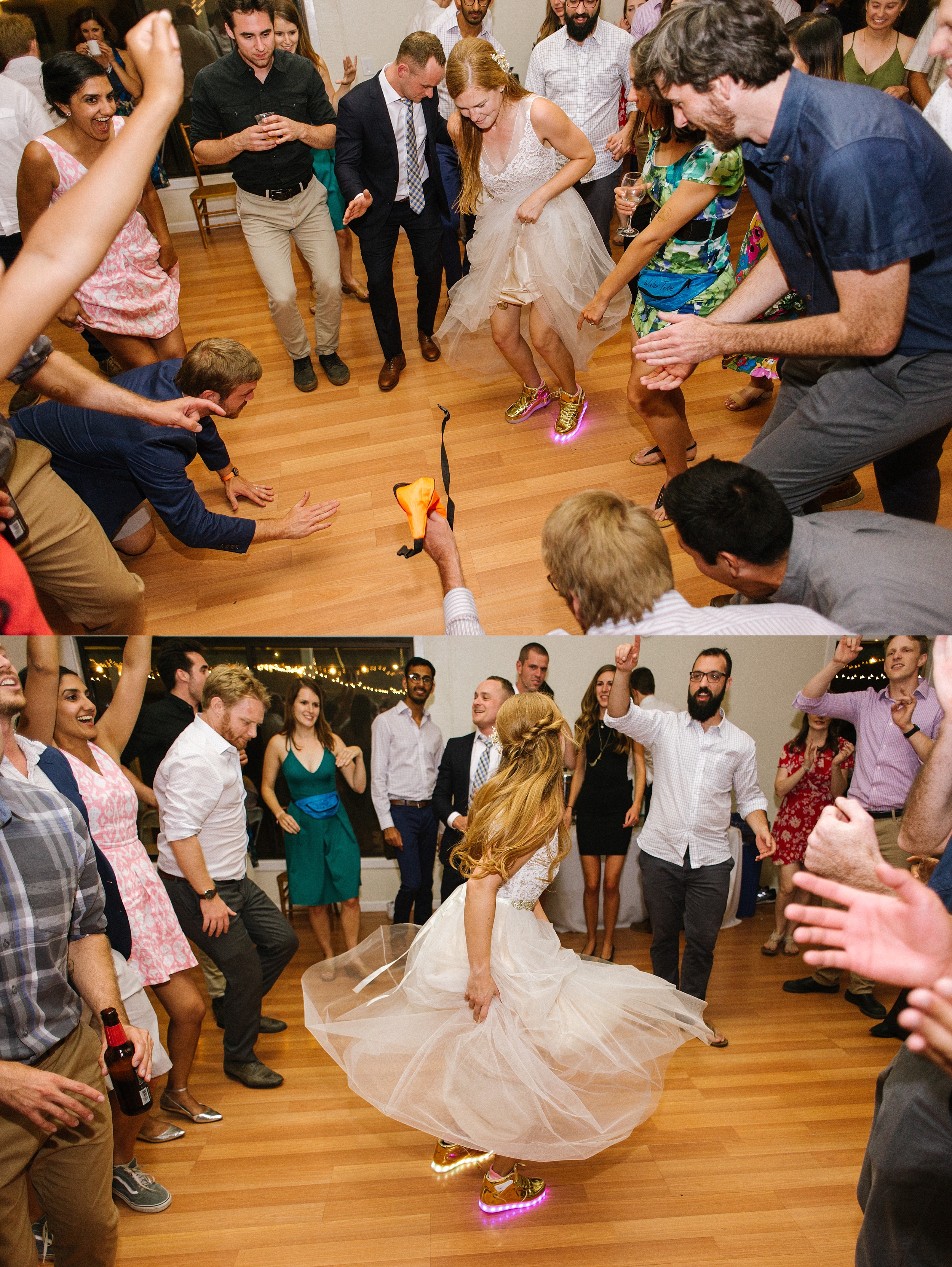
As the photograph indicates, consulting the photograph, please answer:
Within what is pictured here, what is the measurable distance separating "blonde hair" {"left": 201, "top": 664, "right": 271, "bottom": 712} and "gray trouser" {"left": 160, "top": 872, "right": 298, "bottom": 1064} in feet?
1.08

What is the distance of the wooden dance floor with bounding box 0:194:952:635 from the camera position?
238cm

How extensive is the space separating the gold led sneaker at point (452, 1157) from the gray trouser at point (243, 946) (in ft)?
1.21

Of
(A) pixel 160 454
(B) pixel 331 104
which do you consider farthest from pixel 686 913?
(B) pixel 331 104

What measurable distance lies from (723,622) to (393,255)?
9.71ft

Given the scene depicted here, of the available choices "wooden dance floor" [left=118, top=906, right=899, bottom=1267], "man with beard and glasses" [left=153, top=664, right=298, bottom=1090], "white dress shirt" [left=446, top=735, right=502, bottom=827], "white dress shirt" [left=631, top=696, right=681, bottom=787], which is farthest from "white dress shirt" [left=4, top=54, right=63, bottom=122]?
"wooden dance floor" [left=118, top=906, right=899, bottom=1267]

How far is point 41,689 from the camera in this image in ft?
4.42

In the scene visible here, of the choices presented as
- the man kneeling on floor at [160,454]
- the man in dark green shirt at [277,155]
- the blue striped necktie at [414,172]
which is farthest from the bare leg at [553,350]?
the man kneeling on floor at [160,454]

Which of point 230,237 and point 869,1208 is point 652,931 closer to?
point 869,1208

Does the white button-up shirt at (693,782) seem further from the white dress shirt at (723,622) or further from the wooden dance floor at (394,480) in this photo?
the wooden dance floor at (394,480)

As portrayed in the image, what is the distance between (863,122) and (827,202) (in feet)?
0.44

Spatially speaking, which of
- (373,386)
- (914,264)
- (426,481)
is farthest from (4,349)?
(373,386)

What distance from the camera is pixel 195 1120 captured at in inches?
58.2

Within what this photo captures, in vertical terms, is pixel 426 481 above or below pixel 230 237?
below

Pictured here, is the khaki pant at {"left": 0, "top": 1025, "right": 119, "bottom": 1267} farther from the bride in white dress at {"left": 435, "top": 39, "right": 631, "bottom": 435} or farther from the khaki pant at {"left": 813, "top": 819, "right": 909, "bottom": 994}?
the bride in white dress at {"left": 435, "top": 39, "right": 631, "bottom": 435}
